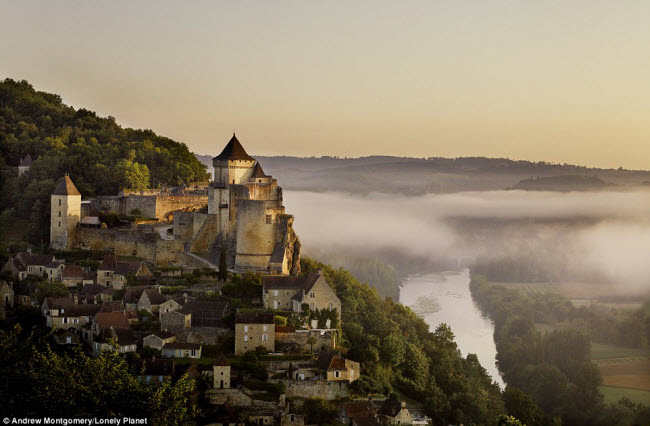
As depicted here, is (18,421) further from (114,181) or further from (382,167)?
(382,167)

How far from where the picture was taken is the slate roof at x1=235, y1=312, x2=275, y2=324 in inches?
1480

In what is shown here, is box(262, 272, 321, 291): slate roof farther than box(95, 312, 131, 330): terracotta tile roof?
Yes

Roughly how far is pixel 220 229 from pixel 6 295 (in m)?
11.6

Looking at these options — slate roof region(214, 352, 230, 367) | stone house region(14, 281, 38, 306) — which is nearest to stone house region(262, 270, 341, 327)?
slate roof region(214, 352, 230, 367)

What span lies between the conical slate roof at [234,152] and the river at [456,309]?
2691 cm

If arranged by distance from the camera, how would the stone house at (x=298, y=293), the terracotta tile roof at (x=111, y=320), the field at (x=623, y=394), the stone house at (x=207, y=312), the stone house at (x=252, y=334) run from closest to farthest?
1. the stone house at (x=252, y=334)
2. the terracotta tile roof at (x=111, y=320)
3. the stone house at (x=207, y=312)
4. the stone house at (x=298, y=293)
5. the field at (x=623, y=394)

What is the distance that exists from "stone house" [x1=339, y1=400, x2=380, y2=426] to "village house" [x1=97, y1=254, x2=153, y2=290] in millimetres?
Result: 13896

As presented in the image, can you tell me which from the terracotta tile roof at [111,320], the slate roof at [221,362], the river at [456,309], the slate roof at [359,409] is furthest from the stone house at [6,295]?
the river at [456,309]

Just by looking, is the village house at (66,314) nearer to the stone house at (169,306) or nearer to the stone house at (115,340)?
the stone house at (115,340)

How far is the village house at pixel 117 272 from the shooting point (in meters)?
43.2

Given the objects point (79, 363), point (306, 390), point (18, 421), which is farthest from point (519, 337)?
point (18, 421)

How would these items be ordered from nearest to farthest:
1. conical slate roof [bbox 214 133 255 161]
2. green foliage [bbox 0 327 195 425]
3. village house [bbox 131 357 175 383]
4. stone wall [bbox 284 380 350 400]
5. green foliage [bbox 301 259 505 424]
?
1. green foliage [bbox 0 327 195 425]
2. village house [bbox 131 357 175 383]
3. stone wall [bbox 284 380 350 400]
4. green foliage [bbox 301 259 505 424]
5. conical slate roof [bbox 214 133 255 161]

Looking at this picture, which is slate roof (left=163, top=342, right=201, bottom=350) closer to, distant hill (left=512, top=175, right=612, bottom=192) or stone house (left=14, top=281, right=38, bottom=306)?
stone house (left=14, top=281, right=38, bottom=306)

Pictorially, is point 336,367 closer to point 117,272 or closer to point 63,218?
point 117,272
